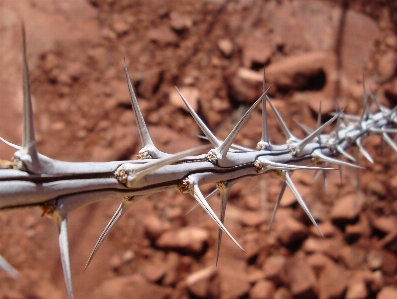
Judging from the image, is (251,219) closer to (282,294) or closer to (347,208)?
(282,294)

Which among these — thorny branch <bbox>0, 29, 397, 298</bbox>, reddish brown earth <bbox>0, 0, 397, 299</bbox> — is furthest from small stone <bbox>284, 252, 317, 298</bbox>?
thorny branch <bbox>0, 29, 397, 298</bbox>

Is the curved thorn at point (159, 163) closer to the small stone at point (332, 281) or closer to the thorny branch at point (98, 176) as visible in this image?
the thorny branch at point (98, 176)

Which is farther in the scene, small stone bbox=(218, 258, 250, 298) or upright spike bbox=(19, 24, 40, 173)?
small stone bbox=(218, 258, 250, 298)

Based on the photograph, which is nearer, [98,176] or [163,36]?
[98,176]

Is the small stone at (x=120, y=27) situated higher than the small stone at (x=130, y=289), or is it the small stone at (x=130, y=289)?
the small stone at (x=120, y=27)

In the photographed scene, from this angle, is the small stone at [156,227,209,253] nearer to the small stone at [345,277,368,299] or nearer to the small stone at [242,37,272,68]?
the small stone at [345,277,368,299]

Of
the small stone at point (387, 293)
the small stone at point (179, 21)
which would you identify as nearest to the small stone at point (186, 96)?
the small stone at point (179, 21)

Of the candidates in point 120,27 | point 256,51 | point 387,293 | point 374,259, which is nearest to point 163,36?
point 120,27
